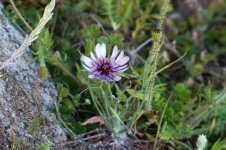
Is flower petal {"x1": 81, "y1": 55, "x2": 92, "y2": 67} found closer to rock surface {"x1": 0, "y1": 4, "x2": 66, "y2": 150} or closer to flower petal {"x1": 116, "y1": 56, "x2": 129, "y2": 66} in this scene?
flower petal {"x1": 116, "y1": 56, "x2": 129, "y2": 66}

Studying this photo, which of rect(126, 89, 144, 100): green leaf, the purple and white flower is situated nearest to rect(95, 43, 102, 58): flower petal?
the purple and white flower

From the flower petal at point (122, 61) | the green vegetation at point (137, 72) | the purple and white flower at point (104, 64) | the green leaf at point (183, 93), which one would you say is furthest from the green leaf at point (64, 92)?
the green leaf at point (183, 93)

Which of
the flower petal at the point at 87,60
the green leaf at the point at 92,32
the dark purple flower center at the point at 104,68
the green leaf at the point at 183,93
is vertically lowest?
the green leaf at the point at 183,93

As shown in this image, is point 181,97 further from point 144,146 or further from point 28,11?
point 28,11

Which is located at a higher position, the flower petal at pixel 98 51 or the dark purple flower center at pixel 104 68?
the flower petal at pixel 98 51

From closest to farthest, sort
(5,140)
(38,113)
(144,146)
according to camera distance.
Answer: (5,140), (38,113), (144,146)

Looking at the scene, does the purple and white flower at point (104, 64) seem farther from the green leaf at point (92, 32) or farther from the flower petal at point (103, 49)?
the green leaf at point (92, 32)

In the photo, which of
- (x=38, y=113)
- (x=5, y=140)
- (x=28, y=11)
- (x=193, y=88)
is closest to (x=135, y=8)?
(x=193, y=88)
